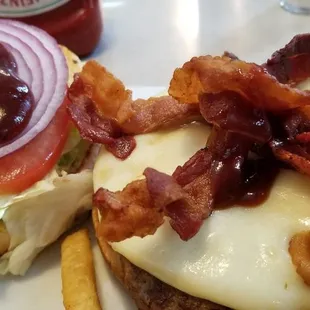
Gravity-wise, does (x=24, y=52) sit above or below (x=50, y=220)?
above

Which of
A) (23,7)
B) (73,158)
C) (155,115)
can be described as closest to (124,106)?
(155,115)

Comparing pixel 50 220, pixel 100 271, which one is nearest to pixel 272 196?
pixel 100 271

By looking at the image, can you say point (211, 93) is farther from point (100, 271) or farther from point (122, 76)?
point (122, 76)

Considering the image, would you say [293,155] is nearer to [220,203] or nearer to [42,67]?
[220,203]

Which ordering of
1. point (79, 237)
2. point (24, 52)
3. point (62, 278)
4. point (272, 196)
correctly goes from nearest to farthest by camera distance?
1. point (272, 196)
2. point (62, 278)
3. point (79, 237)
4. point (24, 52)

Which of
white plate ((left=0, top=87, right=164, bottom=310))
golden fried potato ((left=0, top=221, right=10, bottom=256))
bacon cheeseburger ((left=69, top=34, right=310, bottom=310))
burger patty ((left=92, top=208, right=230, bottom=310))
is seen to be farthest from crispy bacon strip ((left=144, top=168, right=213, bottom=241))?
golden fried potato ((left=0, top=221, right=10, bottom=256))

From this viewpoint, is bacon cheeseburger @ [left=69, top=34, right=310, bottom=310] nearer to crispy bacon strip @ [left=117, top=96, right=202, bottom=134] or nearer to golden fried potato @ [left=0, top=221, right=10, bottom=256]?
crispy bacon strip @ [left=117, top=96, right=202, bottom=134]
